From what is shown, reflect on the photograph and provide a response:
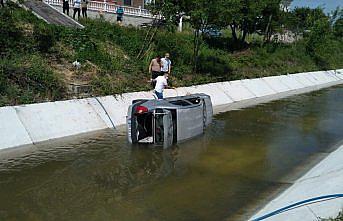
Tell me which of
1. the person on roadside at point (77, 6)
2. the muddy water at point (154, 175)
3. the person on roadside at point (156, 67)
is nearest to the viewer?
the muddy water at point (154, 175)

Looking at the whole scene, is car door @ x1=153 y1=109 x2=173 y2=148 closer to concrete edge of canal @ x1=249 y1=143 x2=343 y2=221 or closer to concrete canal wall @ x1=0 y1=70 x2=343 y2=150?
concrete canal wall @ x1=0 y1=70 x2=343 y2=150

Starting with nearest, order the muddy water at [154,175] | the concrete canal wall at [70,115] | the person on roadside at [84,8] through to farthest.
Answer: the muddy water at [154,175] < the concrete canal wall at [70,115] < the person on roadside at [84,8]

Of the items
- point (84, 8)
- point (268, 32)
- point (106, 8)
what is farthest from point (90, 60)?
point (268, 32)

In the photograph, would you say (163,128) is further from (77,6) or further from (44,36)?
(77,6)

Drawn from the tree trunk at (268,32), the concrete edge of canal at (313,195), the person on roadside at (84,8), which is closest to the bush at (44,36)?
the person on roadside at (84,8)

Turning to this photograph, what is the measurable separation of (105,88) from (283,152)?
8.40 m

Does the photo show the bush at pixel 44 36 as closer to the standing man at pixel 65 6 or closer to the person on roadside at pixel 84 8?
the standing man at pixel 65 6

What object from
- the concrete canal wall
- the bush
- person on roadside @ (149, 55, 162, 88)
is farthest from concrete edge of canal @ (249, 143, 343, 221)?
the bush

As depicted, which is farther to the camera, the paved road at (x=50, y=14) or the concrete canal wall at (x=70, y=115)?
the paved road at (x=50, y=14)

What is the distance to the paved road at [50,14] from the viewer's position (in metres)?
27.6

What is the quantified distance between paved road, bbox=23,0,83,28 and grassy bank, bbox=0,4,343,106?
1.32m

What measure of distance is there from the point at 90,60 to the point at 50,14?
8495mm

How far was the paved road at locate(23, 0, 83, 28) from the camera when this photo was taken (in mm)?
27641

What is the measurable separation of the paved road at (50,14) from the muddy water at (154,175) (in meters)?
14.1
